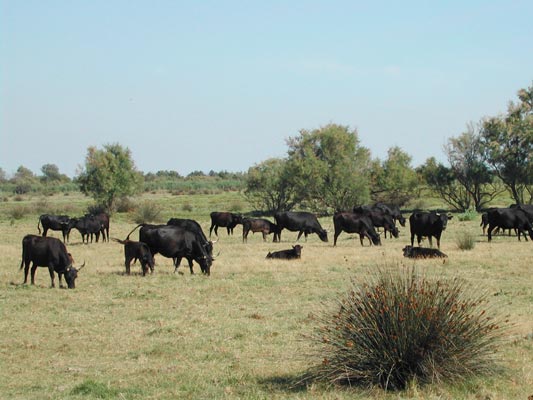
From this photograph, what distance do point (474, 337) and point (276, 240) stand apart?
76.5 ft

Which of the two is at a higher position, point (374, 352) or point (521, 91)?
point (521, 91)

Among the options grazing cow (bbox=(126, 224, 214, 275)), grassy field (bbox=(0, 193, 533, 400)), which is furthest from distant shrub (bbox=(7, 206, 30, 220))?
grazing cow (bbox=(126, 224, 214, 275))

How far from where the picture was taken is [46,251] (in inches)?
684

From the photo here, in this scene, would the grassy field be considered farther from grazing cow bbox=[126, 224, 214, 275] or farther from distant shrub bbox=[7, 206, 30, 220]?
distant shrub bbox=[7, 206, 30, 220]

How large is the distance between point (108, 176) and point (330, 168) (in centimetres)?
1664

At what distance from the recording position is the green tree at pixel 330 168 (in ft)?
174

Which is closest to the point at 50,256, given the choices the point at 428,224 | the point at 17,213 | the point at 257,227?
the point at 428,224

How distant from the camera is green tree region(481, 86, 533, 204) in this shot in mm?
52781

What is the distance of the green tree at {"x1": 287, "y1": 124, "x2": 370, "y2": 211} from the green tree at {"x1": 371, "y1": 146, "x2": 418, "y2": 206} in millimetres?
2022

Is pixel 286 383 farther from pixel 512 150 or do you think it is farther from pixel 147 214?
pixel 512 150

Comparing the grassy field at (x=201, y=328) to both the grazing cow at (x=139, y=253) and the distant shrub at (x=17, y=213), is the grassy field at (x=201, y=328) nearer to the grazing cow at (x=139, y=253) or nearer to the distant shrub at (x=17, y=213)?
the grazing cow at (x=139, y=253)

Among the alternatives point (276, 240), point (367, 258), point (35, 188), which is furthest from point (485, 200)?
point (35, 188)

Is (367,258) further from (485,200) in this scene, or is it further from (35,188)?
(35,188)

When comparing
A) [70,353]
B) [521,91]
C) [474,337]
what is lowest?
[70,353]
